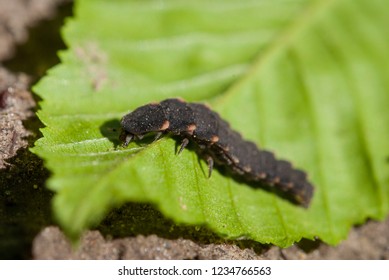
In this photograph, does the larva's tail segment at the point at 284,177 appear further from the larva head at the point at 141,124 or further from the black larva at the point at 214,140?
the larva head at the point at 141,124

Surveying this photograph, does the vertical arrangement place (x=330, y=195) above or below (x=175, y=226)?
above

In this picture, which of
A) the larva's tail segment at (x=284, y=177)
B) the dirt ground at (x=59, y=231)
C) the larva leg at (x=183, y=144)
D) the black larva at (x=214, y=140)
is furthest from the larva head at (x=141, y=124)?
the larva's tail segment at (x=284, y=177)

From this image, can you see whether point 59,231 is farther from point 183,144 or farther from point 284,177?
point 284,177

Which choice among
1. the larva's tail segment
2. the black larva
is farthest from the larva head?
the larva's tail segment

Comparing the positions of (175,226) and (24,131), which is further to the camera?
(24,131)

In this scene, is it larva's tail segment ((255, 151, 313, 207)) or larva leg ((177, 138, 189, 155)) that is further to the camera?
larva's tail segment ((255, 151, 313, 207))

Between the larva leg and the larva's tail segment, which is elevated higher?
the larva leg

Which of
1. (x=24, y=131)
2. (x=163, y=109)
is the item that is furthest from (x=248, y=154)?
(x=24, y=131)

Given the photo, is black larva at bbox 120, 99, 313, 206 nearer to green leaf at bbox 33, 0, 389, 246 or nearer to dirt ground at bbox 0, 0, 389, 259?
green leaf at bbox 33, 0, 389, 246

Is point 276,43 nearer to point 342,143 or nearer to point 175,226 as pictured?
point 342,143
